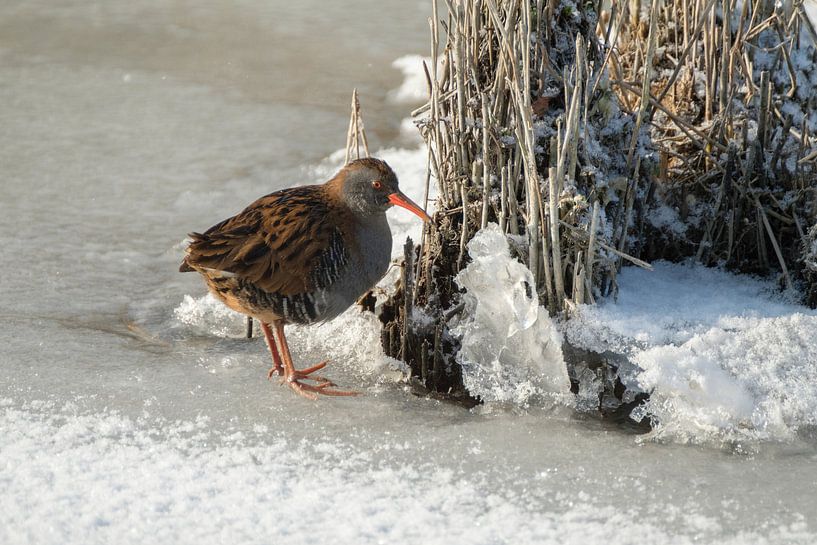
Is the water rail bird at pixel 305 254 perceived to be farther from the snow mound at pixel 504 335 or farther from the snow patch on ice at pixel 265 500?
the snow patch on ice at pixel 265 500

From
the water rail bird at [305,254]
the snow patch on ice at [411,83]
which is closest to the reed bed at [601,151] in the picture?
the water rail bird at [305,254]

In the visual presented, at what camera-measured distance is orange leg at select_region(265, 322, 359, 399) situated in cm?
350

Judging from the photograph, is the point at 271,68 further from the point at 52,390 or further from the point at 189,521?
the point at 189,521

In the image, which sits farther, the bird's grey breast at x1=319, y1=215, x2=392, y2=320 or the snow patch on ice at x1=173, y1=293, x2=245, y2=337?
the snow patch on ice at x1=173, y1=293, x2=245, y2=337

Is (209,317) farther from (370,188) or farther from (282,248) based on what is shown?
(370,188)

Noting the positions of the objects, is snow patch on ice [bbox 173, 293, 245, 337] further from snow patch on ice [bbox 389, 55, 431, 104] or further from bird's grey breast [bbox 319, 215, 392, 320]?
snow patch on ice [bbox 389, 55, 431, 104]

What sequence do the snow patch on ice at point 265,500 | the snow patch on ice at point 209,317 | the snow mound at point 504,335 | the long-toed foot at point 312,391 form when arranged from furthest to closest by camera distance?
the snow patch on ice at point 209,317, the long-toed foot at point 312,391, the snow mound at point 504,335, the snow patch on ice at point 265,500

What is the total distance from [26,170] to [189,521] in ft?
11.8

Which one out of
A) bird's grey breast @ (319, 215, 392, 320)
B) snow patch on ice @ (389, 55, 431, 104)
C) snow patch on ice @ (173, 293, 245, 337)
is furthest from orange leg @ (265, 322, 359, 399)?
snow patch on ice @ (389, 55, 431, 104)

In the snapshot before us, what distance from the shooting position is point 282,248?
354cm

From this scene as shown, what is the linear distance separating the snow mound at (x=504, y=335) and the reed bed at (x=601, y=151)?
0.30 feet

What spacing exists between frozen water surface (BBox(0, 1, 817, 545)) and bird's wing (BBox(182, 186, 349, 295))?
40 cm

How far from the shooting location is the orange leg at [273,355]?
12.1 ft

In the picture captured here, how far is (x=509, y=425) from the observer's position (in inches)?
127
